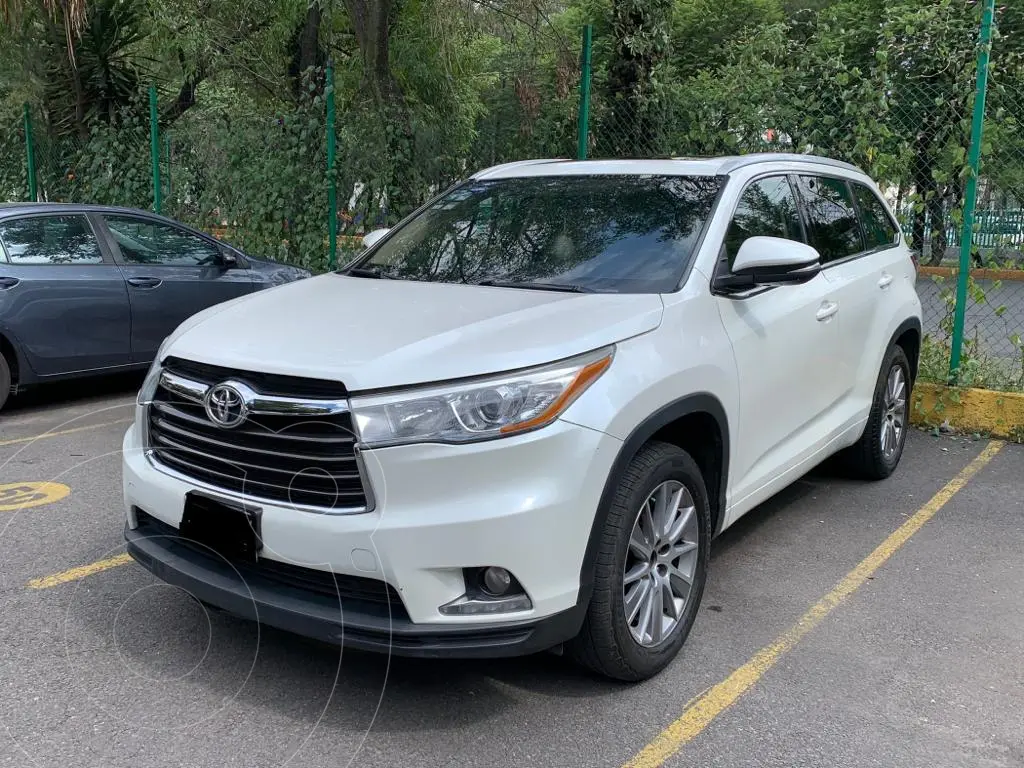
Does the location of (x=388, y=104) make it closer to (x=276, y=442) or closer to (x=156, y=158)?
(x=156, y=158)

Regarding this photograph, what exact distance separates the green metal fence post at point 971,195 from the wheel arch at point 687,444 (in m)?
3.98

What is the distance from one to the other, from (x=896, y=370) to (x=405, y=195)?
5.53 meters

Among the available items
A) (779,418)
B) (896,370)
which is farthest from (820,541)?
(896,370)

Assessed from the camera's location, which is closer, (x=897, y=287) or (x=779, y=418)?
(x=779, y=418)

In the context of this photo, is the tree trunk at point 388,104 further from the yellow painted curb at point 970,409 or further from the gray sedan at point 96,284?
the yellow painted curb at point 970,409

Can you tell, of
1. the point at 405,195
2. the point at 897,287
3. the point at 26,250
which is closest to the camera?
the point at 897,287

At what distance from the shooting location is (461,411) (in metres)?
2.82

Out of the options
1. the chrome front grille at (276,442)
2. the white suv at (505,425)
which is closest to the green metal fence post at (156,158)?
the white suv at (505,425)

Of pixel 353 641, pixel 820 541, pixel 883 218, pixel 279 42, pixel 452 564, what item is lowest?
pixel 820 541

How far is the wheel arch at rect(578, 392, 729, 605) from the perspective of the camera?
2.96 meters

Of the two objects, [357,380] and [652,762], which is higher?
[357,380]

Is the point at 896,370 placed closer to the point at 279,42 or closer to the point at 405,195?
the point at 405,195

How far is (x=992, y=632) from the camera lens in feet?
12.6

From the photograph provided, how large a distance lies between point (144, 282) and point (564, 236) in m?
4.66
